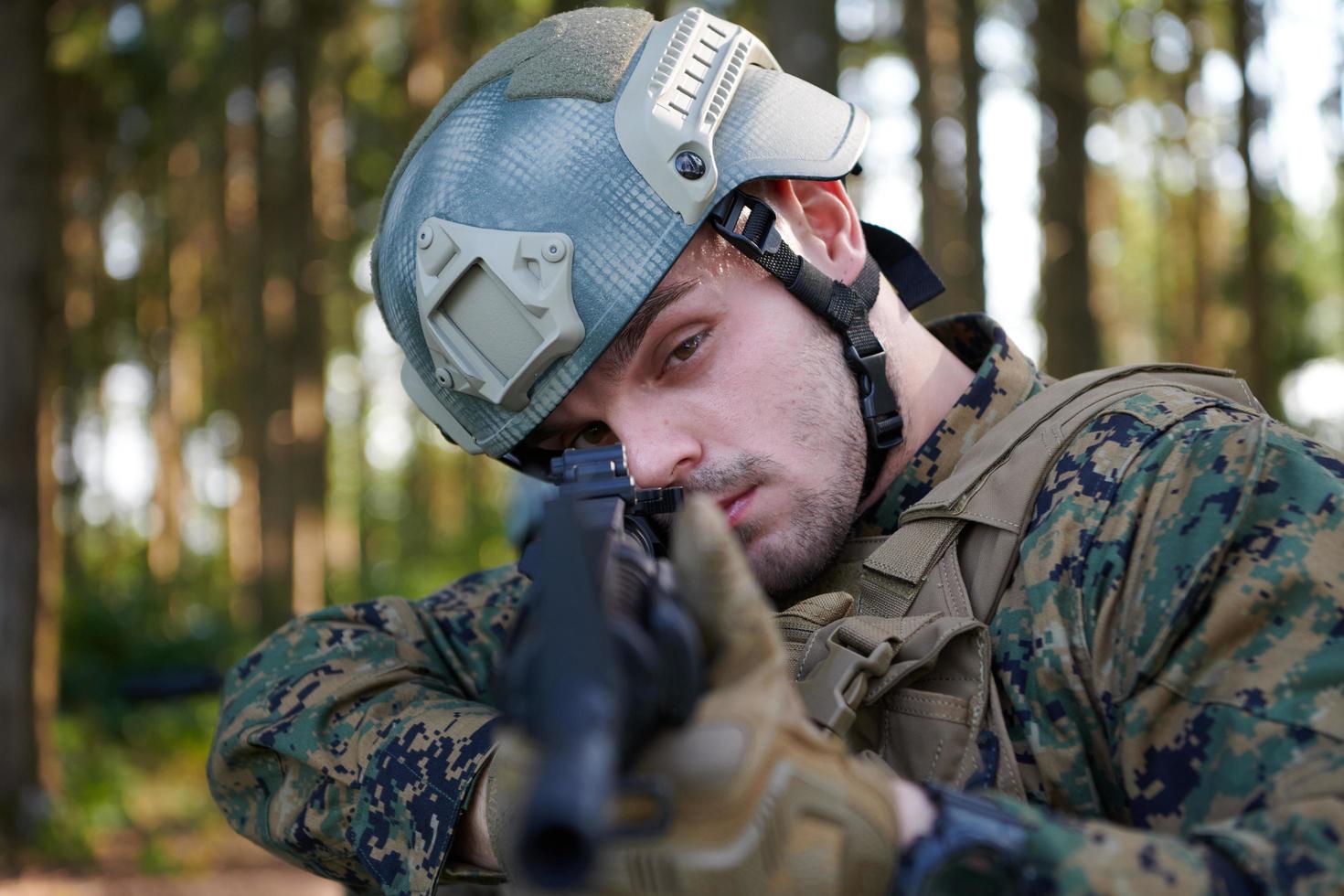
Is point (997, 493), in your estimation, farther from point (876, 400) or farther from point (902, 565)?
point (876, 400)

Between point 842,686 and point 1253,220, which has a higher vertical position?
point 1253,220

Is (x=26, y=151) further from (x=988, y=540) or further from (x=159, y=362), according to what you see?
(x=159, y=362)

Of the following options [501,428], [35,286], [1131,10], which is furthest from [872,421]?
[1131,10]

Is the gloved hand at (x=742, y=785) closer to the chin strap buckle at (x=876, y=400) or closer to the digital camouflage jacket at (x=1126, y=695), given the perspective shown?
the digital camouflage jacket at (x=1126, y=695)

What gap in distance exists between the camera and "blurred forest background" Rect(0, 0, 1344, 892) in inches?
281

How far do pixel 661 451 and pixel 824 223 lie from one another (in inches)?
26.3

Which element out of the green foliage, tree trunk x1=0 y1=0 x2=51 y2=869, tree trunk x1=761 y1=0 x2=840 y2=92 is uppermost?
tree trunk x1=761 y1=0 x2=840 y2=92

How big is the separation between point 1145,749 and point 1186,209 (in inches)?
662

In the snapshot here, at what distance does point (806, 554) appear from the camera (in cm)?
223

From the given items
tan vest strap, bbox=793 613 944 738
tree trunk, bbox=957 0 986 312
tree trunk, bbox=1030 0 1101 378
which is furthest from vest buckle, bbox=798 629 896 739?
tree trunk, bbox=1030 0 1101 378

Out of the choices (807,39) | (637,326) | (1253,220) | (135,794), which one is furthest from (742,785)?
(135,794)

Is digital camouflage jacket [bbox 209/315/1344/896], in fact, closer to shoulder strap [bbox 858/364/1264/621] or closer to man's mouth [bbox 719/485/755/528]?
shoulder strap [bbox 858/364/1264/621]

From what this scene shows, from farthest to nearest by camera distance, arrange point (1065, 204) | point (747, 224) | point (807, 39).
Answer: point (1065, 204) < point (807, 39) < point (747, 224)

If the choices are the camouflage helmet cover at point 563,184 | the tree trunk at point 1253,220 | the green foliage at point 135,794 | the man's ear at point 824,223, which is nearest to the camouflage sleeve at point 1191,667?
the man's ear at point 824,223
